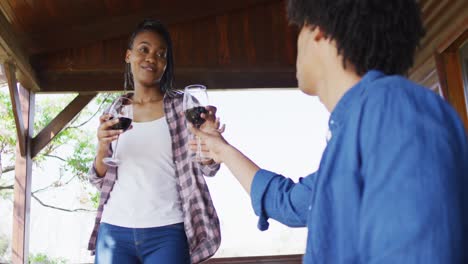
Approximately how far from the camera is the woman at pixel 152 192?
180 centimetres

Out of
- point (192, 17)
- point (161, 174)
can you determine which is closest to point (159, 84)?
point (161, 174)

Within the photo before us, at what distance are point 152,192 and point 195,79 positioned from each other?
333cm

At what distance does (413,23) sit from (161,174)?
1.14m

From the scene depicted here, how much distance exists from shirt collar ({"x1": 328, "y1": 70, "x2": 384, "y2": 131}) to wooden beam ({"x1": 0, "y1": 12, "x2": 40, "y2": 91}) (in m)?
3.70

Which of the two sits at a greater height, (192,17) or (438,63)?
(192,17)

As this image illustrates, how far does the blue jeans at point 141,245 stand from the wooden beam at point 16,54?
9.08 feet

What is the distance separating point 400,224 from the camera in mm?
690

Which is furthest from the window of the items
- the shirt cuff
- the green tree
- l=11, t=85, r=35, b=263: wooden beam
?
the green tree

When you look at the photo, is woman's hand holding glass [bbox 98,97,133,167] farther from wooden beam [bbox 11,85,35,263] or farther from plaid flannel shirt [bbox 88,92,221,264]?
wooden beam [bbox 11,85,35,263]

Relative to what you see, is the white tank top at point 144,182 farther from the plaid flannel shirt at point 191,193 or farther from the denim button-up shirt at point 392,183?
the denim button-up shirt at point 392,183

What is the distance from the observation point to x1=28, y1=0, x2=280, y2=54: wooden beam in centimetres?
476

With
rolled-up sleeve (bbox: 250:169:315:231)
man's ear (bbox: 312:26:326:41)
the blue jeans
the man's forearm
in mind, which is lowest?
the blue jeans

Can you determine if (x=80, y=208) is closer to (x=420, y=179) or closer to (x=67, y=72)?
(x=67, y=72)

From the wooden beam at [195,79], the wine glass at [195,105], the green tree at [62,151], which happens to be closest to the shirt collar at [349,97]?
the wine glass at [195,105]
